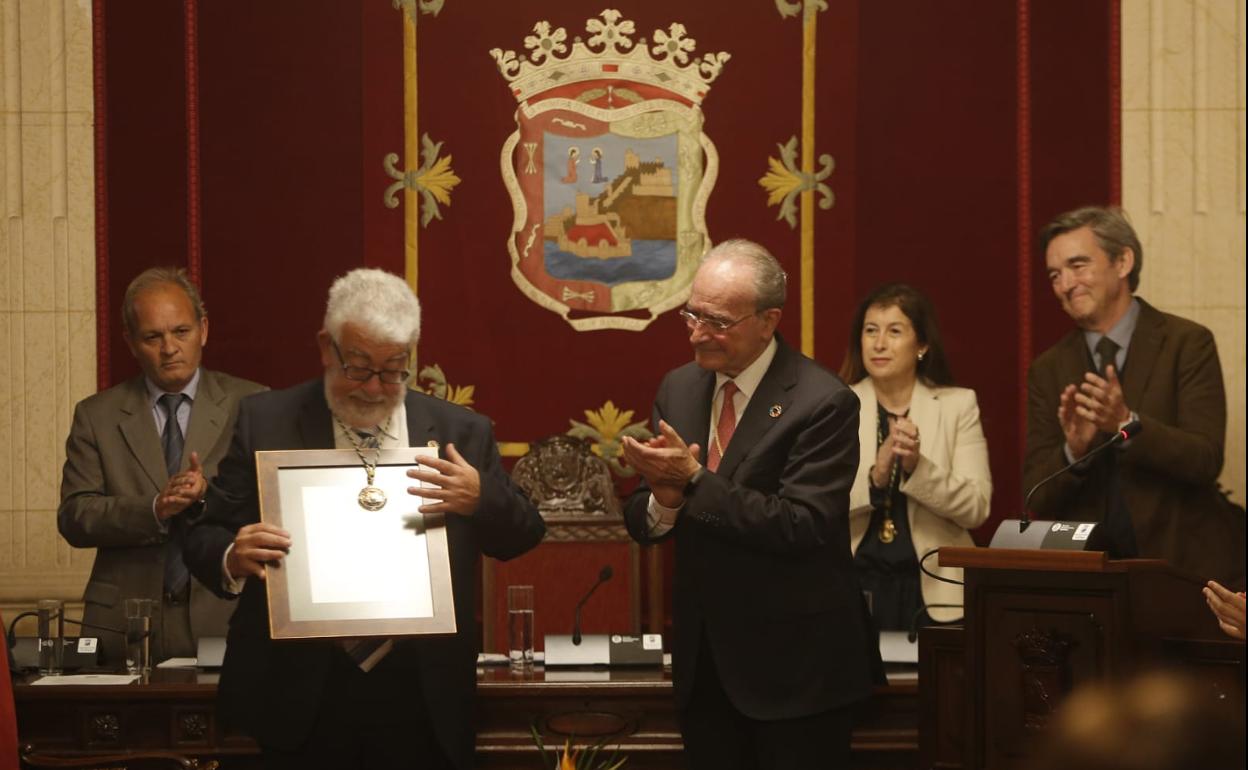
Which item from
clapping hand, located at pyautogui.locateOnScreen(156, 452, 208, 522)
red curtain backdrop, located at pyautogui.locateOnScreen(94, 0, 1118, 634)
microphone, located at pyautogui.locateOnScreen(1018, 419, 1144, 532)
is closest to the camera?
microphone, located at pyautogui.locateOnScreen(1018, 419, 1144, 532)

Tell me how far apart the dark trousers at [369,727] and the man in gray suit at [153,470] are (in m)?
1.38

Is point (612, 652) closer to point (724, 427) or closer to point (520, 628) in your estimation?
point (520, 628)

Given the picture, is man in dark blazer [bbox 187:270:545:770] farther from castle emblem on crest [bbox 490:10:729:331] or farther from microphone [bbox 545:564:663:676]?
castle emblem on crest [bbox 490:10:729:331]

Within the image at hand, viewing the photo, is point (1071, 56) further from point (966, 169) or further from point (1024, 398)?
point (1024, 398)

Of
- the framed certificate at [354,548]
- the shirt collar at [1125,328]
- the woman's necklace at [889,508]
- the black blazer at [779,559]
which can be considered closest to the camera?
→ the framed certificate at [354,548]

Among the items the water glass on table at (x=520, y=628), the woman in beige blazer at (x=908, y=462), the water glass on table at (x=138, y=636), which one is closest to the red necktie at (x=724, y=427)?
the water glass on table at (x=520, y=628)

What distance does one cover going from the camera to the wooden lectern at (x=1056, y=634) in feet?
9.91

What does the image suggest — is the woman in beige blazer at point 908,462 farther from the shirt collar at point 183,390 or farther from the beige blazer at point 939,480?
the shirt collar at point 183,390

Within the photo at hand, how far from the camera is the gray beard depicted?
296 centimetres

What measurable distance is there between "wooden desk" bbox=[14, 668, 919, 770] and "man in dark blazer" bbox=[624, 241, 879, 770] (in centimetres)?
48

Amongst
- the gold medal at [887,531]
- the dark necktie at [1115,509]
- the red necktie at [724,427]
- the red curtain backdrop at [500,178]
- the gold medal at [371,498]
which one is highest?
the red curtain backdrop at [500,178]

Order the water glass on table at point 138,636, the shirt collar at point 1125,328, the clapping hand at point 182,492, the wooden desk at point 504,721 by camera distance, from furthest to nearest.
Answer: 1. the shirt collar at point 1125,328
2. the clapping hand at point 182,492
3. the water glass on table at point 138,636
4. the wooden desk at point 504,721

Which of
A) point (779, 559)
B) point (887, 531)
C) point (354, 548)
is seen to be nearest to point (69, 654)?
point (354, 548)

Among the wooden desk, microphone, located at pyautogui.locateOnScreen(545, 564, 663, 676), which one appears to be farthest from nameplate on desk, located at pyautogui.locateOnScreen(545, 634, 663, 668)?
the wooden desk
